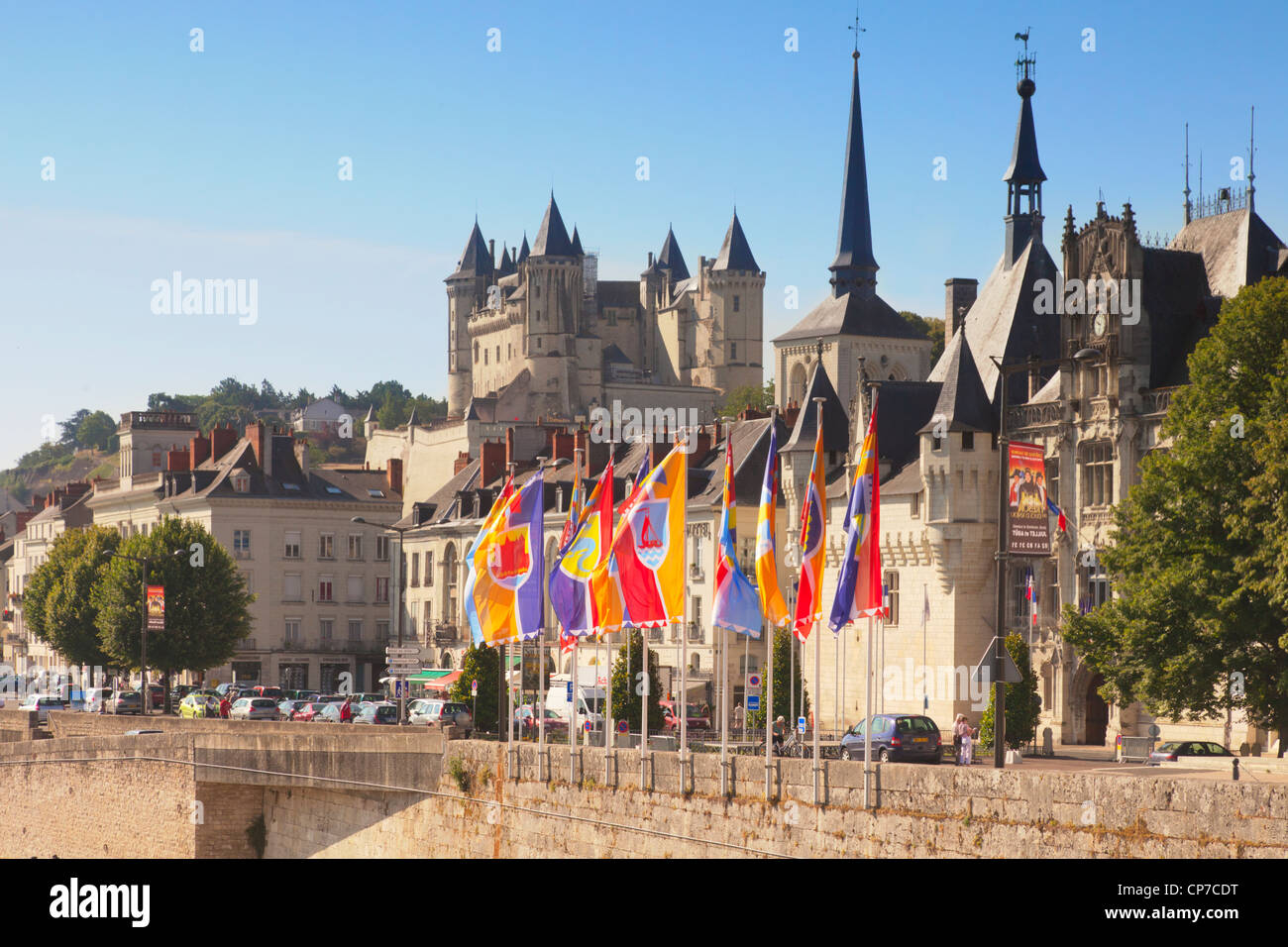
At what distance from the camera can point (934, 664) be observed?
213ft

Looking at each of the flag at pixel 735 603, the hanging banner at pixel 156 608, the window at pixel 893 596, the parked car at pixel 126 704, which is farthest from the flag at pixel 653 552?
the parked car at pixel 126 704

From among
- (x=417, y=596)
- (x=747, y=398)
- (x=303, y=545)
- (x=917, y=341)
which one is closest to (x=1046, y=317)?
(x=417, y=596)

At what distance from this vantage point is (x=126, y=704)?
73.6 m

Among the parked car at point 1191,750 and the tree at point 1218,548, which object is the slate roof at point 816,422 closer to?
the tree at point 1218,548

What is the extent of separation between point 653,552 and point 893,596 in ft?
120

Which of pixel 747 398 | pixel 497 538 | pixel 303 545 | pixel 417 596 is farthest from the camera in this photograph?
pixel 747 398

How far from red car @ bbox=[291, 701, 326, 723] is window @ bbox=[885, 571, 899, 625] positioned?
19.9 m

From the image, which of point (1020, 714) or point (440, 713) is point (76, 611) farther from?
point (1020, 714)

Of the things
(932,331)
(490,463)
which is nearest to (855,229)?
(932,331)

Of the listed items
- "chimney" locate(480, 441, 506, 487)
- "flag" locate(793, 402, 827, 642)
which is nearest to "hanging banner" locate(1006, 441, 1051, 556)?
"flag" locate(793, 402, 827, 642)

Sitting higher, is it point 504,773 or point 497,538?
point 497,538
